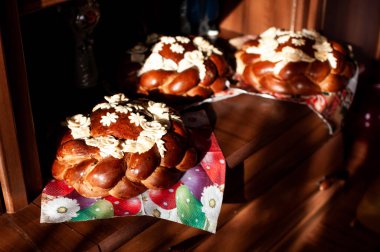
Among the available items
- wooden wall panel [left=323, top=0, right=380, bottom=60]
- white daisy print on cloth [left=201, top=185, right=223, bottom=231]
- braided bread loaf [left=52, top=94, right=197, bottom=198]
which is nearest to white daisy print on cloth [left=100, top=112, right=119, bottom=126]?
braided bread loaf [left=52, top=94, right=197, bottom=198]

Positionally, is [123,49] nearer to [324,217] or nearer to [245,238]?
[245,238]

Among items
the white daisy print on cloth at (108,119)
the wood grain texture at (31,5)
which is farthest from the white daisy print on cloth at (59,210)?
the wood grain texture at (31,5)

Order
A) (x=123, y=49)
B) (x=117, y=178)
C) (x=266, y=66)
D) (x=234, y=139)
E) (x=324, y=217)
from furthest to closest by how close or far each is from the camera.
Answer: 1. (x=324, y=217)
2. (x=123, y=49)
3. (x=266, y=66)
4. (x=234, y=139)
5. (x=117, y=178)

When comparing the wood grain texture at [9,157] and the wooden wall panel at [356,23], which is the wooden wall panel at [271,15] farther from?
the wood grain texture at [9,157]

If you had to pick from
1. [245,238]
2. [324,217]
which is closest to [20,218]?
[245,238]

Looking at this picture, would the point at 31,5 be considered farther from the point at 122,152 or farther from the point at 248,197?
the point at 248,197
